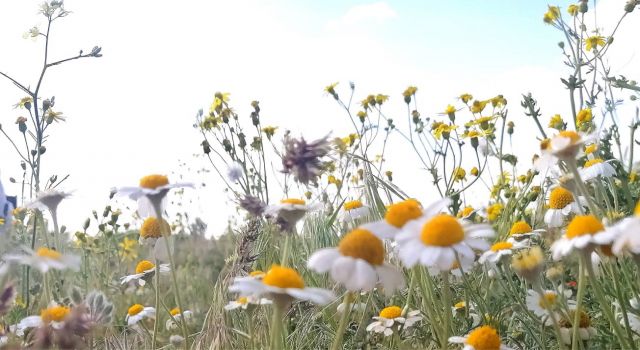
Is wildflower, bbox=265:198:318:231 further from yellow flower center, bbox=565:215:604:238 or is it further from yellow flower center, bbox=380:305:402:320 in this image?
yellow flower center, bbox=380:305:402:320

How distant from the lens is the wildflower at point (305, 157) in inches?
49.9

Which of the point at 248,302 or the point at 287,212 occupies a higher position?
the point at 287,212

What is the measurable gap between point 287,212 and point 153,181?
258 mm

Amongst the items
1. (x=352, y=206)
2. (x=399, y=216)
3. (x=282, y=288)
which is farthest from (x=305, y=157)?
(x=352, y=206)

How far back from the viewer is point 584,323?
1.67 meters

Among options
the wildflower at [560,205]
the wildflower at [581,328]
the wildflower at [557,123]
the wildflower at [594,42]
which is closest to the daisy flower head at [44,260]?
the wildflower at [581,328]

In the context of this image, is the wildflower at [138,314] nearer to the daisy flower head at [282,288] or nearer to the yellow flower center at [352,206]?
the yellow flower center at [352,206]

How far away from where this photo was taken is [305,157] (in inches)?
50.2

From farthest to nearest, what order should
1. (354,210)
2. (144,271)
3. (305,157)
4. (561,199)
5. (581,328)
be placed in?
(354,210)
(561,199)
(144,271)
(581,328)
(305,157)

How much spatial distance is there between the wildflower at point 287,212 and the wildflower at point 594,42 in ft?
8.11

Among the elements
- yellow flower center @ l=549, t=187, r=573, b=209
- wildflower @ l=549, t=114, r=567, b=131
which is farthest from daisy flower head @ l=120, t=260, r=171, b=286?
wildflower @ l=549, t=114, r=567, b=131

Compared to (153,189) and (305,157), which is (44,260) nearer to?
(153,189)

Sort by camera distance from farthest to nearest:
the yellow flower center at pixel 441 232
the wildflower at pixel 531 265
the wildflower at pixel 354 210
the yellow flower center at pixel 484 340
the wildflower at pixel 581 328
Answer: the wildflower at pixel 354 210
the wildflower at pixel 581 328
the yellow flower center at pixel 484 340
the wildflower at pixel 531 265
the yellow flower center at pixel 441 232

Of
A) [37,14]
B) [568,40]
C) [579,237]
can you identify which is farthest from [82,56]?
[579,237]
